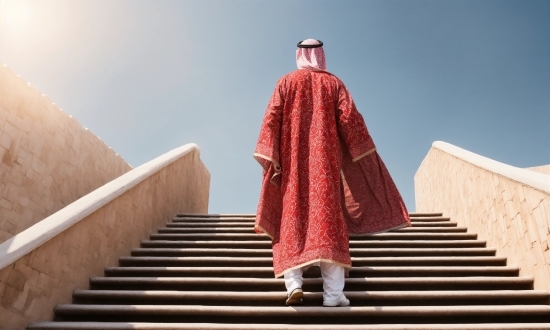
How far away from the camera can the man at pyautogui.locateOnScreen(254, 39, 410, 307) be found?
3.11 m

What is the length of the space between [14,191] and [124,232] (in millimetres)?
1446

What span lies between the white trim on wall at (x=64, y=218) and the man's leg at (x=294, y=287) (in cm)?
155

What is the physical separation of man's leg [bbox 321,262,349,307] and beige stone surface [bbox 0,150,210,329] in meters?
1.75

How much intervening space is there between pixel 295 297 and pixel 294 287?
0.06 m

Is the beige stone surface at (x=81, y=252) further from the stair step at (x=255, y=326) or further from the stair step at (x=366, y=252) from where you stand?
the stair step at (x=366, y=252)

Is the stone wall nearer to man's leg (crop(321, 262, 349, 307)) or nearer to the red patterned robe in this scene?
the red patterned robe

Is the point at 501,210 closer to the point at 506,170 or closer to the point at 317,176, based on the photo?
the point at 506,170

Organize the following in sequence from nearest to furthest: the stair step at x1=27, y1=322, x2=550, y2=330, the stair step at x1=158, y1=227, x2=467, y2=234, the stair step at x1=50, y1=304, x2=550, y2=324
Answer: the stair step at x1=27, y1=322, x2=550, y2=330 < the stair step at x1=50, y1=304, x2=550, y2=324 < the stair step at x1=158, y1=227, x2=467, y2=234

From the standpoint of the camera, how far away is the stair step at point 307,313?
2.95m

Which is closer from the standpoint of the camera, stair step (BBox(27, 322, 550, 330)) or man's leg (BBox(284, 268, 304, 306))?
stair step (BBox(27, 322, 550, 330))

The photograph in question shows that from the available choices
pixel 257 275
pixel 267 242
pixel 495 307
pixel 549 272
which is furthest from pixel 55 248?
pixel 549 272

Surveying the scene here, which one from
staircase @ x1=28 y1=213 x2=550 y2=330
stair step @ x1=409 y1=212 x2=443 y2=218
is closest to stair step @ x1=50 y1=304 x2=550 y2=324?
staircase @ x1=28 y1=213 x2=550 y2=330

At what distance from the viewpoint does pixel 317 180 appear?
333 cm

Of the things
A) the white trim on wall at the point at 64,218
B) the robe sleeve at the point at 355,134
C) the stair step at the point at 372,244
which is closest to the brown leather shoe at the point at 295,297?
the robe sleeve at the point at 355,134
